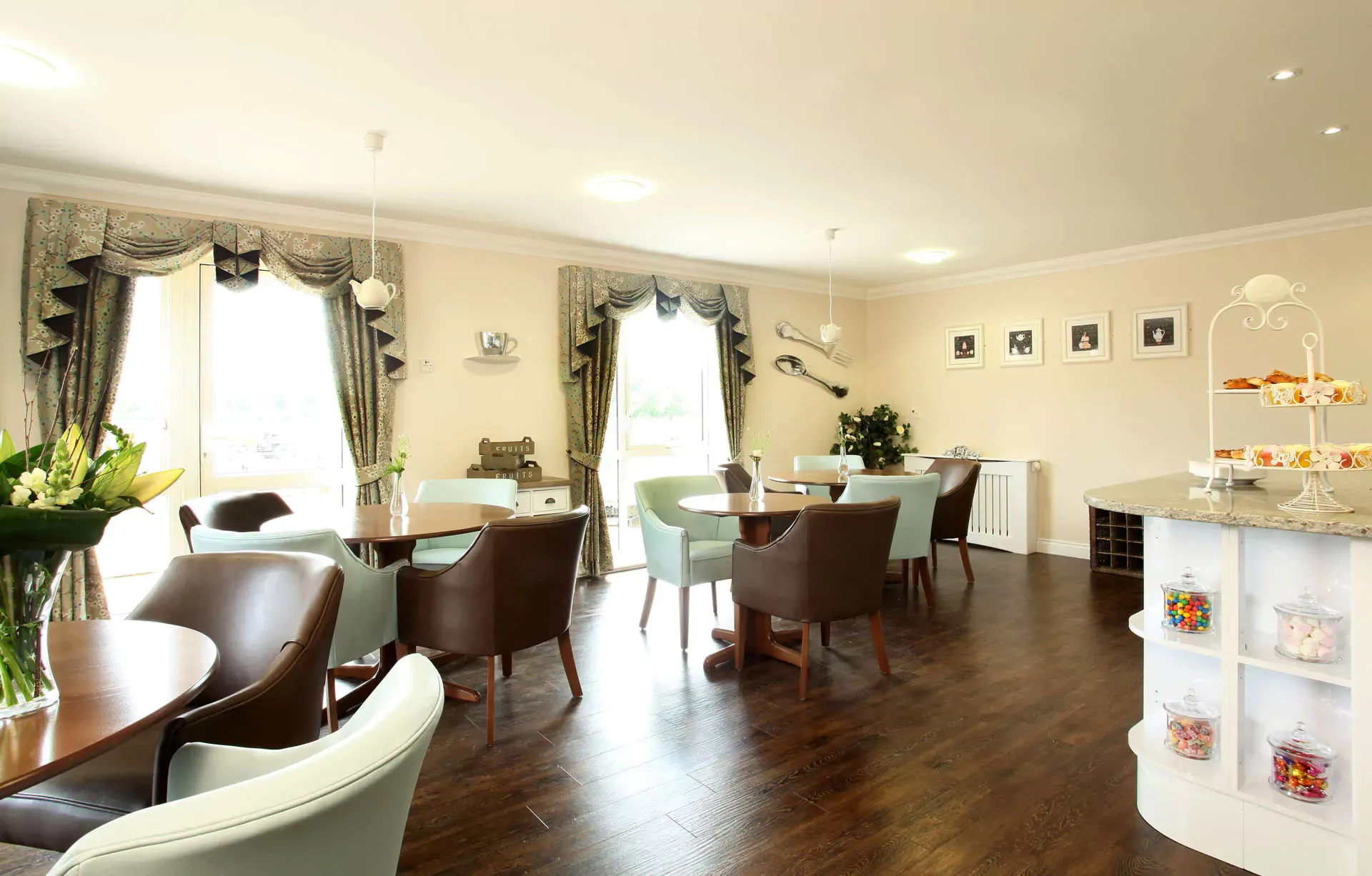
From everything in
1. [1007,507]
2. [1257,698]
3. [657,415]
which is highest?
[657,415]

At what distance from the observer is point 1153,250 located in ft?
18.5

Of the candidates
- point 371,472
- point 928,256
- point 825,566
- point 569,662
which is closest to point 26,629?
point 569,662

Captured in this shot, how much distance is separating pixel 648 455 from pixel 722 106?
3.56 meters

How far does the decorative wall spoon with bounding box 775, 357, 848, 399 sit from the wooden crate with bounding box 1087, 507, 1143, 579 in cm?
256

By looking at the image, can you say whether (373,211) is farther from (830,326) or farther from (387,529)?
(830,326)

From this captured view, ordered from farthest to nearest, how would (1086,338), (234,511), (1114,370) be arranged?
(1086,338), (1114,370), (234,511)

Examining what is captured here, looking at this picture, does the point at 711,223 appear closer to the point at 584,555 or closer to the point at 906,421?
the point at 584,555

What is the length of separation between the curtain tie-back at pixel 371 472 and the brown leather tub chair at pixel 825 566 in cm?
261

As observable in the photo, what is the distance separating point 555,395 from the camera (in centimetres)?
558

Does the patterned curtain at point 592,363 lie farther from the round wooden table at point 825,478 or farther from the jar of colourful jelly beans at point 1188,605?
the jar of colourful jelly beans at point 1188,605

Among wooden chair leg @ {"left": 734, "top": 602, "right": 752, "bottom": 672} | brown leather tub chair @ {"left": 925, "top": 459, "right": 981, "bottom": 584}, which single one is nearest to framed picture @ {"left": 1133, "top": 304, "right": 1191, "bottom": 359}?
brown leather tub chair @ {"left": 925, "top": 459, "right": 981, "bottom": 584}

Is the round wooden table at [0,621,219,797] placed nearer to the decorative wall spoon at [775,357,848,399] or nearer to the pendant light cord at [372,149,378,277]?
the pendant light cord at [372,149,378,277]

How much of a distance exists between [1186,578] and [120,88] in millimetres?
4129

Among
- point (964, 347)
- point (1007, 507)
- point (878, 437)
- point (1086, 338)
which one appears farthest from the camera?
point (878, 437)
